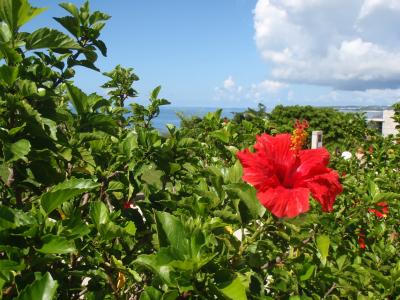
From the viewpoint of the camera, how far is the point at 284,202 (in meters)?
1.15

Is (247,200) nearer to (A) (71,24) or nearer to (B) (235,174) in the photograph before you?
(B) (235,174)

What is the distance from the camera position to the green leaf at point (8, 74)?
1141 mm

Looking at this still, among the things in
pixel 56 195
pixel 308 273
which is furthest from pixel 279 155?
pixel 56 195

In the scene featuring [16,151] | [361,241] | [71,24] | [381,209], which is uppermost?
[71,24]

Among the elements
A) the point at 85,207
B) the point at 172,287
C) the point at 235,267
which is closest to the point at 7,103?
the point at 85,207

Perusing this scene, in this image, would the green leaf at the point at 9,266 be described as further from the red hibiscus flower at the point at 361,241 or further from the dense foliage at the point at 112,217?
the red hibiscus flower at the point at 361,241

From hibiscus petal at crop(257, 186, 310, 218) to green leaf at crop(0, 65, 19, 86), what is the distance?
2.54 ft

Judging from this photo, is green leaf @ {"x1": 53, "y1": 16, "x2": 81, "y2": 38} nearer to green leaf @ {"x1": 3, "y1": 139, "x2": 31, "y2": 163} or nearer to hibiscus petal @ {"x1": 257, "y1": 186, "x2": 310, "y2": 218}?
green leaf @ {"x1": 3, "y1": 139, "x2": 31, "y2": 163}

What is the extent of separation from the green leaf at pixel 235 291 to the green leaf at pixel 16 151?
631 mm

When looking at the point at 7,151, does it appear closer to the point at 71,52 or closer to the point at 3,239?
the point at 3,239

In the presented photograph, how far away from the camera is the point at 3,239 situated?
93 cm

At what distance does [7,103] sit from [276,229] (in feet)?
3.02

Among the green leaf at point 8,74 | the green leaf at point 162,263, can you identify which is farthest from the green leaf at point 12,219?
the green leaf at point 8,74

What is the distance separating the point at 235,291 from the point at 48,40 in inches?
37.0
